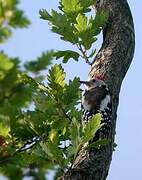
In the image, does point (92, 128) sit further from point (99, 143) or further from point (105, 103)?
point (105, 103)

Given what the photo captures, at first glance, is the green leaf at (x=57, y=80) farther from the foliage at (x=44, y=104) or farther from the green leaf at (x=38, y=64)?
the green leaf at (x=38, y=64)

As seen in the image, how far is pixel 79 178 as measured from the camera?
11.5ft

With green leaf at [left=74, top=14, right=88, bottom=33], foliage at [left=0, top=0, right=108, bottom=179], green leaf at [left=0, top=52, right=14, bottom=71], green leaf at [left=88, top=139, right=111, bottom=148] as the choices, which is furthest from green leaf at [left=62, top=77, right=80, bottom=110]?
green leaf at [left=0, top=52, right=14, bottom=71]

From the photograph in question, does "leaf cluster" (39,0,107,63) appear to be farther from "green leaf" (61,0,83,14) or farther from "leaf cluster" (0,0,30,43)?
"leaf cluster" (0,0,30,43)

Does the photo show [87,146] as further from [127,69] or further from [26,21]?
[26,21]

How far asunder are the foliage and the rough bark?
0.12 m

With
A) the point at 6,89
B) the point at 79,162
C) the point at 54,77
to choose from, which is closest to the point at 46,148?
the point at 79,162

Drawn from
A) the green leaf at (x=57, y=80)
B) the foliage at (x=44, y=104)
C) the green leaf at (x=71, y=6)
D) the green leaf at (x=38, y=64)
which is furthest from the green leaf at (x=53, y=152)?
the green leaf at (x=71, y=6)

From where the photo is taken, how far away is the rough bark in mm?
3656

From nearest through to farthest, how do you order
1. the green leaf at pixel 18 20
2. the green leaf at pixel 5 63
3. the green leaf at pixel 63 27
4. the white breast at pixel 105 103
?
the green leaf at pixel 5 63
the green leaf at pixel 18 20
the white breast at pixel 105 103
the green leaf at pixel 63 27

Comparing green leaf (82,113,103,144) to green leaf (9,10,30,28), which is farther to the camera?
green leaf (82,113,103,144)

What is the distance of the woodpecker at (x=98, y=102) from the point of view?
414 cm

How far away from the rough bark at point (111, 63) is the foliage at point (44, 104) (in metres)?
0.12

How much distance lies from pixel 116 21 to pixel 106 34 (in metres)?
0.22
